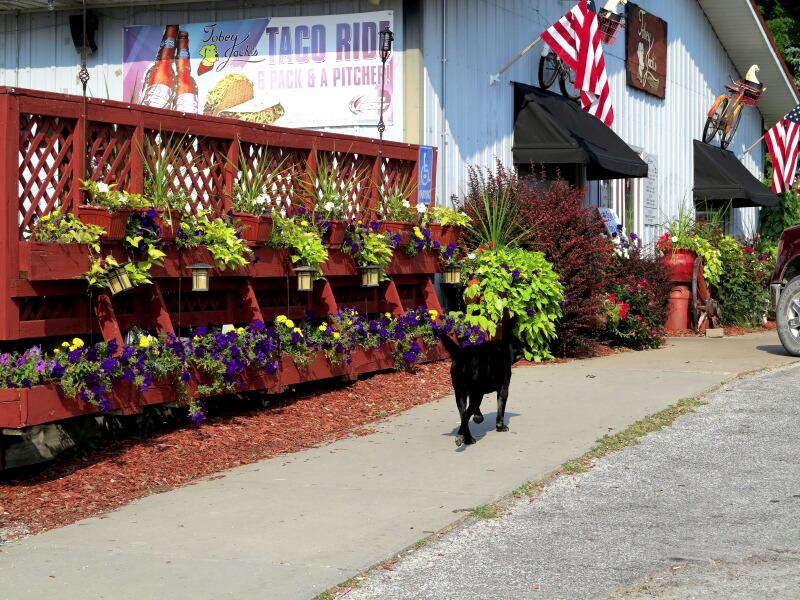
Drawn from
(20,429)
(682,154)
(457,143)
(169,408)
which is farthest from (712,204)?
(20,429)

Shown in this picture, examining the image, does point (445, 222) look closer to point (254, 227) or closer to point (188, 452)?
point (254, 227)

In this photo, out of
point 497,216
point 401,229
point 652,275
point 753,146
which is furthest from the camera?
point 753,146

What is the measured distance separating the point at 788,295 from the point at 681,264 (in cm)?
430

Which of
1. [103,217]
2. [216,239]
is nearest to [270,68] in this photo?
[216,239]

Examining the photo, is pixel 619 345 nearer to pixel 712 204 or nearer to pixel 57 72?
pixel 57 72

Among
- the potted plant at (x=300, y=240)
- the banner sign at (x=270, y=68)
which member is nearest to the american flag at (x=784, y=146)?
the banner sign at (x=270, y=68)

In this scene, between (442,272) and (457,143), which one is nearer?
(442,272)

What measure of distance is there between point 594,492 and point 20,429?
11.5 ft

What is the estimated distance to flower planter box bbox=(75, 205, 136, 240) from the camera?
25.6 ft

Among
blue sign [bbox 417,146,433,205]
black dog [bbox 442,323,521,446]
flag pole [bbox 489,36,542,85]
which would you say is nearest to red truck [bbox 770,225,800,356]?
flag pole [bbox 489,36,542,85]

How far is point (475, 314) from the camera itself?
1259cm

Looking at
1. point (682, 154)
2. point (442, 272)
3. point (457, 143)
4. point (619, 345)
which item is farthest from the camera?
point (682, 154)

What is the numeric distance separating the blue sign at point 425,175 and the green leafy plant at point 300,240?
288 cm

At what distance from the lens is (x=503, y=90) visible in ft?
50.1
